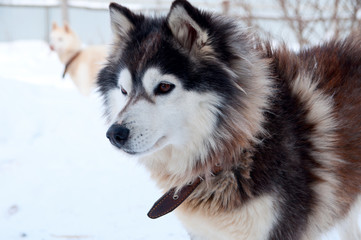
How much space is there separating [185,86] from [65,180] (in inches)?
90.0

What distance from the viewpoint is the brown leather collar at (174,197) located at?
181cm

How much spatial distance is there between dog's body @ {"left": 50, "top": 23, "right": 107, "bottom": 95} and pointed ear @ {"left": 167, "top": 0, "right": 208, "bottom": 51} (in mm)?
5239

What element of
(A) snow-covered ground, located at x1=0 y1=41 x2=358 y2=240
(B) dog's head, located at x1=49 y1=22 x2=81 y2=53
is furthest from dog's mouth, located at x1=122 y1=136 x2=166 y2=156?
(B) dog's head, located at x1=49 y1=22 x2=81 y2=53

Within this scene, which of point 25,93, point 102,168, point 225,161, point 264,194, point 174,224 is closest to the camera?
point 264,194

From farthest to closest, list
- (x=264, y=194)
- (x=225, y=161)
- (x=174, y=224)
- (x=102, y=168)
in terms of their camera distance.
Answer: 1. (x=102, y=168)
2. (x=174, y=224)
3. (x=225, y=161)
4. (x=264, y=194)

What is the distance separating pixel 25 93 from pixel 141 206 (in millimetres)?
3123

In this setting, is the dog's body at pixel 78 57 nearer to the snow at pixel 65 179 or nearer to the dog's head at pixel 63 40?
the dog's head at pixel 63 40

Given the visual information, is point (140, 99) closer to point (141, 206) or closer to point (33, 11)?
point (141, 206)

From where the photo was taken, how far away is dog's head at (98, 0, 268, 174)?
1.69 meters

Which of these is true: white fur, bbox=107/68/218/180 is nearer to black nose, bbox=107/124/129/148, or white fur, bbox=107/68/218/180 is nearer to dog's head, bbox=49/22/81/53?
black nose, bbox=107/124/129/148

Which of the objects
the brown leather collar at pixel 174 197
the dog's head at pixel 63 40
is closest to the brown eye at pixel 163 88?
the brown leather collar at pixel 174 197

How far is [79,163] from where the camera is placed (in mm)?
3904

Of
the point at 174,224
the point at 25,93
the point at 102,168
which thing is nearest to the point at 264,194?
the point at 174,224

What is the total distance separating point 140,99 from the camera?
1.75 m
